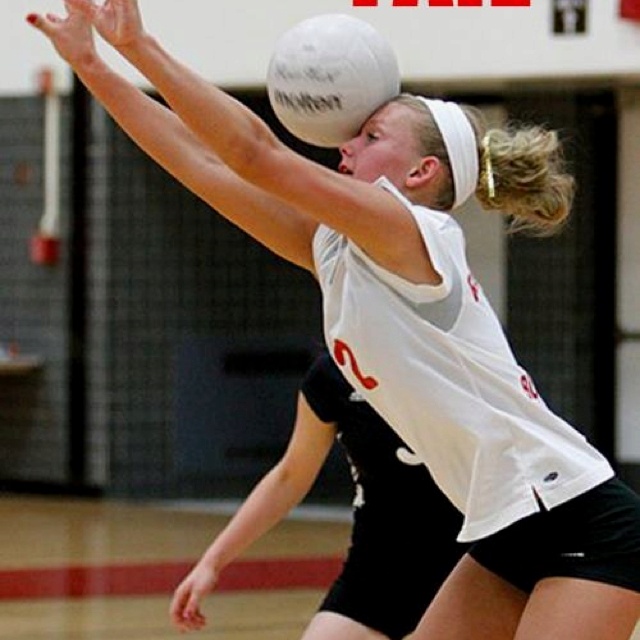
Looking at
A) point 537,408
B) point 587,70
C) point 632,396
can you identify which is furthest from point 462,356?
point 632,396

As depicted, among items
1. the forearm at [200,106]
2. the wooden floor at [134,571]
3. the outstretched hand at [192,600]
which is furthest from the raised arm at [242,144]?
the wooden floor at [134,571]

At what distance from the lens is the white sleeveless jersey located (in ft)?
9.81

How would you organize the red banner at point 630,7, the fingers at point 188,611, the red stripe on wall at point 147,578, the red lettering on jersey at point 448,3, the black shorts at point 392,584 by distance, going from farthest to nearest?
the red banner at point 630,7, the red stripe on wall at point 147,578, the red lettering on jersey at point 448,3, the black shorts at point 392,584, the fingers at point 188,611

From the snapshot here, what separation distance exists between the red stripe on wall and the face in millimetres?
4475

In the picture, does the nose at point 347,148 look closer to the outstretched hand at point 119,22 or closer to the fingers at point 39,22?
the outstretched hand at point 119,22

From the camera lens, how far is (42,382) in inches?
438

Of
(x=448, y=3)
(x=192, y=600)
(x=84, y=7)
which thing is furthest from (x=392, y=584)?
(x=448, y=3)

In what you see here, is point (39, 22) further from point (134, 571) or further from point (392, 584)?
point (134, 571)

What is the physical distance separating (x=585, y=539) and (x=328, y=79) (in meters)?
0.87

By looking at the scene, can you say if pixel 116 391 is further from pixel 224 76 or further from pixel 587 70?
pixel 587 70

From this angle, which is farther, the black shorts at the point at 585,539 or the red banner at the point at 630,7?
the red banner at the point at 630,7

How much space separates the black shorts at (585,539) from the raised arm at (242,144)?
0.55 meters

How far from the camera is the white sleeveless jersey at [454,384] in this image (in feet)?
9.81

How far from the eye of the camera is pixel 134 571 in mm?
8031
